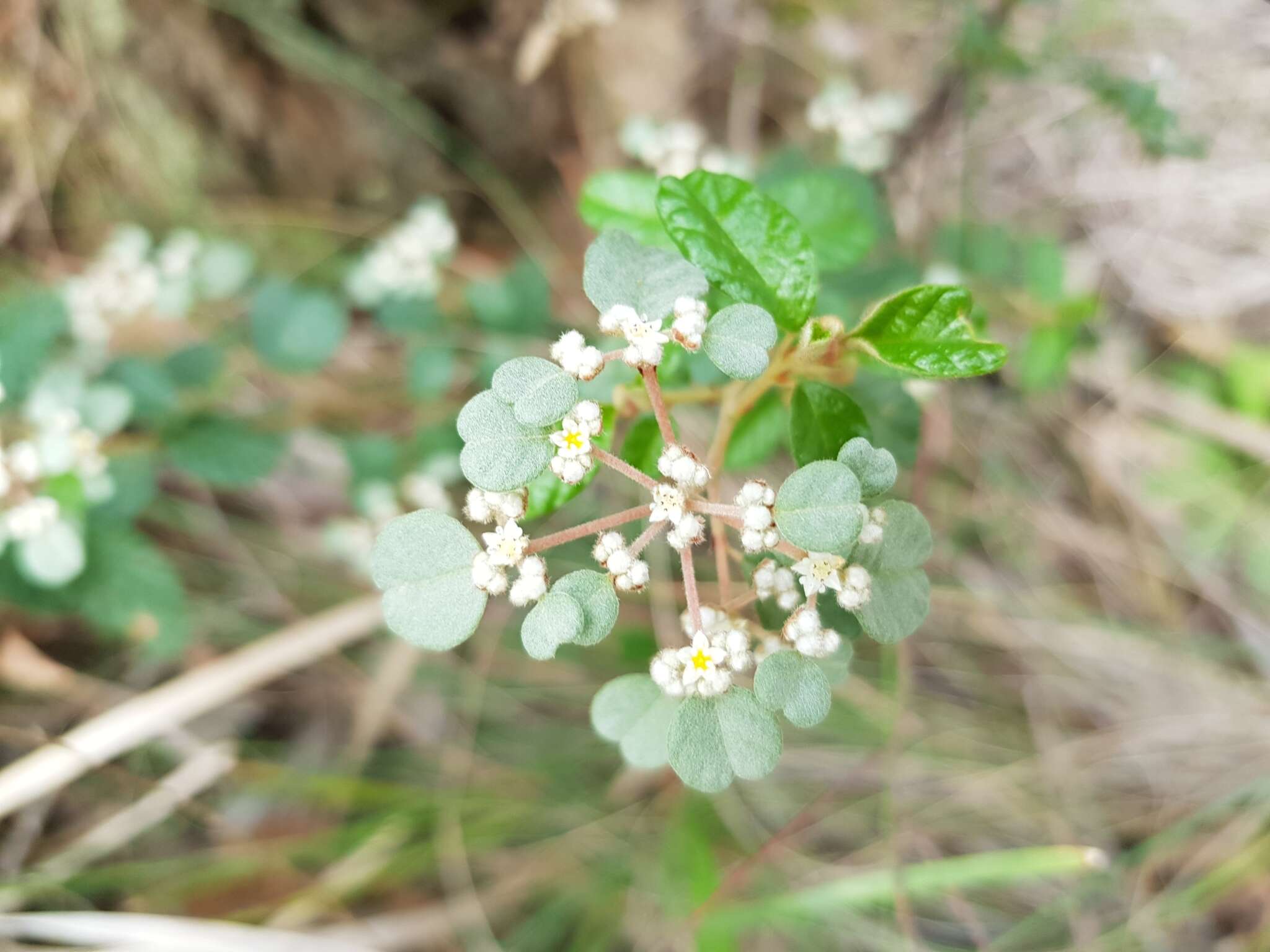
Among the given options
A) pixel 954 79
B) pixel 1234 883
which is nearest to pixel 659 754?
pixel 954 79

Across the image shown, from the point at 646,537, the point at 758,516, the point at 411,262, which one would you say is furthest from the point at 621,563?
the point at 411,262

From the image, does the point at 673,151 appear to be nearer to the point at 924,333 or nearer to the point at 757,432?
the point at 757,432

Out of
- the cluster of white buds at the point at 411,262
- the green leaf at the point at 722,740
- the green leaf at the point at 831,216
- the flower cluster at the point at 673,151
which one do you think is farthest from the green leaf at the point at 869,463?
the cluster of white buds at the point at 411,262

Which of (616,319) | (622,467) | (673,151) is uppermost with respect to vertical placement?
(673,151)

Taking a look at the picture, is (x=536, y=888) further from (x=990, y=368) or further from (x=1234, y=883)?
(x=990, y=368)

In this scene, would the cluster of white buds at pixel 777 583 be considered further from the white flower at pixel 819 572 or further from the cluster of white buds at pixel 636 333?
the cluster of white buds at pixel 636 333

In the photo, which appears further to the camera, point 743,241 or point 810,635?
point 743,241
